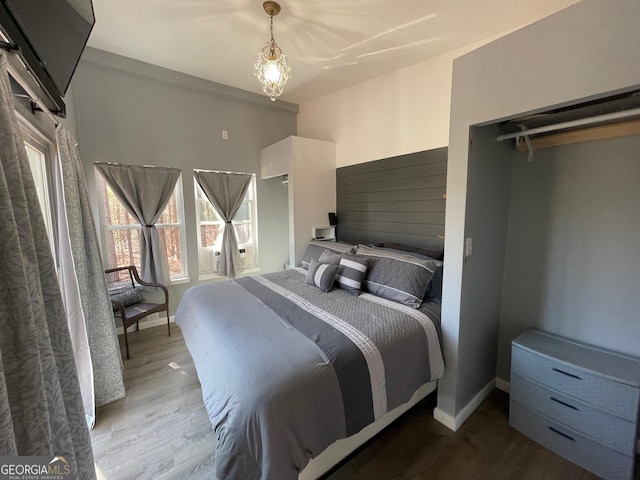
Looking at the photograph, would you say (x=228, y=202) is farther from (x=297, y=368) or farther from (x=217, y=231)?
(x=297, y=368)

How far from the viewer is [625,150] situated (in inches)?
62.9

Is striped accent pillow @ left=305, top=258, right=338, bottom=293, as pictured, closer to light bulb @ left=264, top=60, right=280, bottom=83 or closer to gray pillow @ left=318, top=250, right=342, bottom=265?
gray pillow @ left=318, top=250, right=342, bottom=265

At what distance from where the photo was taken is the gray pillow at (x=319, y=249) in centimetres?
304

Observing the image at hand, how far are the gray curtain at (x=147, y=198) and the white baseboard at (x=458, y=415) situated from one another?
317 centimetres

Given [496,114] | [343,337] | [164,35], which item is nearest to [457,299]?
[343,337]

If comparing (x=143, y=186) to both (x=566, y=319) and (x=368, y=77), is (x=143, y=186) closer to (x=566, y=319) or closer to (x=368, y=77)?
(x=368, y=77)

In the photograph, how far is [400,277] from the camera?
7.21 ft

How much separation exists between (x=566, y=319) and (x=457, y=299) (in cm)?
85

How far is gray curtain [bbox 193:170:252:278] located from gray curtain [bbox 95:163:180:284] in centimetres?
46

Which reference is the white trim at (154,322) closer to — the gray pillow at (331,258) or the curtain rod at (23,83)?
the gray pillow at (331,258)

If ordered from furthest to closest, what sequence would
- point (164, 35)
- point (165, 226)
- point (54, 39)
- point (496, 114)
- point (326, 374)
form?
point (165, 226), point (164, 35), point (496, 114), point (326, 374), point (54, 39)

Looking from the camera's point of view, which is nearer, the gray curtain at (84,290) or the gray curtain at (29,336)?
the gray curtain at (29,336)

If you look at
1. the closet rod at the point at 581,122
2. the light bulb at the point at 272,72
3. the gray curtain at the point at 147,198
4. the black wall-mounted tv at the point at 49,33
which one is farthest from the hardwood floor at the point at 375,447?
the light bulb at the point at 272,72

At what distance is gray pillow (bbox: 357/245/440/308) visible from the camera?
2.10m
